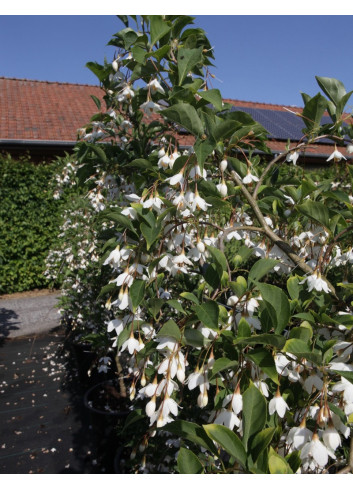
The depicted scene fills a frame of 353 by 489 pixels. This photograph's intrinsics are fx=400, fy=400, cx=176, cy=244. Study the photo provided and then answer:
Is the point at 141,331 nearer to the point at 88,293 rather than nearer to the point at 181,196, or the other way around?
the point at 181,196

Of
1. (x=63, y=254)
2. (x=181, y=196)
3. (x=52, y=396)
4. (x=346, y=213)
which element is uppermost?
(x=181, y=196)

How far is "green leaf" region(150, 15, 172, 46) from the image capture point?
1495 millimetres

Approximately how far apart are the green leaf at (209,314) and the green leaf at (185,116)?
53 centimetres

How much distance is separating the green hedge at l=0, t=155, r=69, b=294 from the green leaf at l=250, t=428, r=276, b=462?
7.26m

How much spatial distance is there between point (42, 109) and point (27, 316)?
663 centimetres

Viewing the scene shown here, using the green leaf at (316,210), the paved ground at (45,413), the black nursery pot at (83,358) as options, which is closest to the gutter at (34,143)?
the paved ground at (45,413)

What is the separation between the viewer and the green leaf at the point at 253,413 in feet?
→ 2.67

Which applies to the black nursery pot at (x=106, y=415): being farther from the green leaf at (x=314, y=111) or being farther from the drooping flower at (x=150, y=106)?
the green leaf at (x=314, y=111)

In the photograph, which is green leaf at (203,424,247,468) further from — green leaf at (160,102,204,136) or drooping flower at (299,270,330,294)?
green leaf at (160,102,204,136)

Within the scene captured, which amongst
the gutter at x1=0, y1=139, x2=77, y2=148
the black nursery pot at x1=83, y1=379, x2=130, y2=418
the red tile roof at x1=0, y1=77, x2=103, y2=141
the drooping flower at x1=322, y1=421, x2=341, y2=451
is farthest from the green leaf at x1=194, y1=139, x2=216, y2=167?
the red tile roof at x1=0, y1=77, x2=103, y2=141

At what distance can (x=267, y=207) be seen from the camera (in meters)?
1.68

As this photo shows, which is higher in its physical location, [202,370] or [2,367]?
[202,370]

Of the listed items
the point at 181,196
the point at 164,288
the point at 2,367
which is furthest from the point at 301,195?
the point at 2,367

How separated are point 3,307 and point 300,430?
7134 millimetres
